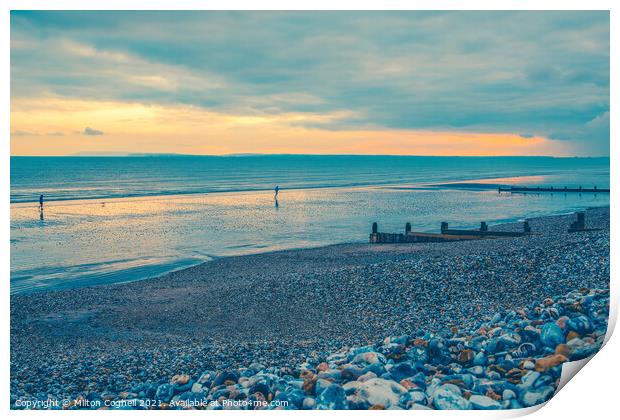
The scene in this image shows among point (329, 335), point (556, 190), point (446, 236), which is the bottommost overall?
point (329, 335)

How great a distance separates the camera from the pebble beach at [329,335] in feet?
24.5

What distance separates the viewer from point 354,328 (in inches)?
466

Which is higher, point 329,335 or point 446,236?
point 446,236

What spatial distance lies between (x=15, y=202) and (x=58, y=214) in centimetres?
1514

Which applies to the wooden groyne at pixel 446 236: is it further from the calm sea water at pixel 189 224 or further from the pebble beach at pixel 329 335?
the pebble beach at pixel 329 335

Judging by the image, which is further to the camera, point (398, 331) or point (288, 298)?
point (288, 298)

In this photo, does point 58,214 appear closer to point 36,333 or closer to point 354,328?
point 36,333

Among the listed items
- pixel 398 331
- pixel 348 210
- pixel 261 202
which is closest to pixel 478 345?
pixel 398 331

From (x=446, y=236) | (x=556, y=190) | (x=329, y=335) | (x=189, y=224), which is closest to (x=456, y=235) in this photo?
(x=446, y=236)

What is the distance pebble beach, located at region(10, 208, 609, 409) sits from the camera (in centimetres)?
745

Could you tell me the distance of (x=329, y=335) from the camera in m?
11.5

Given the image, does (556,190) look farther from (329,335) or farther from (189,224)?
(329,335)

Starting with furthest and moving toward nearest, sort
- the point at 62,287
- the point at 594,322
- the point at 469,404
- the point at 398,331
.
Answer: the point at 62,287
the point at 398,331
the point at 594,322
the point at 469,404

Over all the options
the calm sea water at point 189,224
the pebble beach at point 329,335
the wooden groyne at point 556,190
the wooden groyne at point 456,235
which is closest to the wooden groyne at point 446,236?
the wooden groyne at point 456,235
